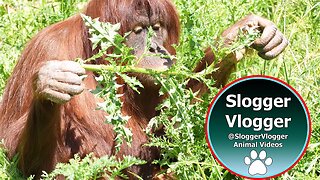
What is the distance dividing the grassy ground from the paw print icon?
789 millimetres

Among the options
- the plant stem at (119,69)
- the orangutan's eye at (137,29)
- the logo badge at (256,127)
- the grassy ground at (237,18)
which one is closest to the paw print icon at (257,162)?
the logo badge at (256,127)

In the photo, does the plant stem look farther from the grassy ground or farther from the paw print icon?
the grassy ground

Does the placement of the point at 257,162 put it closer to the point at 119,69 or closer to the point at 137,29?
the point at 119,69

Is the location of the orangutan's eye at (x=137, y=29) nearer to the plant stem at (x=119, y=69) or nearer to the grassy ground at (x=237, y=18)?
the grassy ground at (x=237, y=18)

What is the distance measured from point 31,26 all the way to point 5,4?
469 millimetres

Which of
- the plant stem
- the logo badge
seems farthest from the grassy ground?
the plant stem

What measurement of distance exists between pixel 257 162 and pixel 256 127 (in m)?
0.18

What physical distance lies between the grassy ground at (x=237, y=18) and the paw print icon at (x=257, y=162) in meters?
0.79

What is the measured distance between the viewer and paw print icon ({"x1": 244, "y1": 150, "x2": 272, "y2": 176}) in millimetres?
4371

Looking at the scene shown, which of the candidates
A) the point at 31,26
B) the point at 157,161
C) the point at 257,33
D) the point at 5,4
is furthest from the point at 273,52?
the point at 5,4

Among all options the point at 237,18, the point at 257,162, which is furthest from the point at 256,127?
the point at 237,18

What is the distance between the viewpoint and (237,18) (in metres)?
6.03

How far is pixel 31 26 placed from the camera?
20.2ft

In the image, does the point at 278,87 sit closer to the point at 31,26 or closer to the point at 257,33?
the point at 257,33
